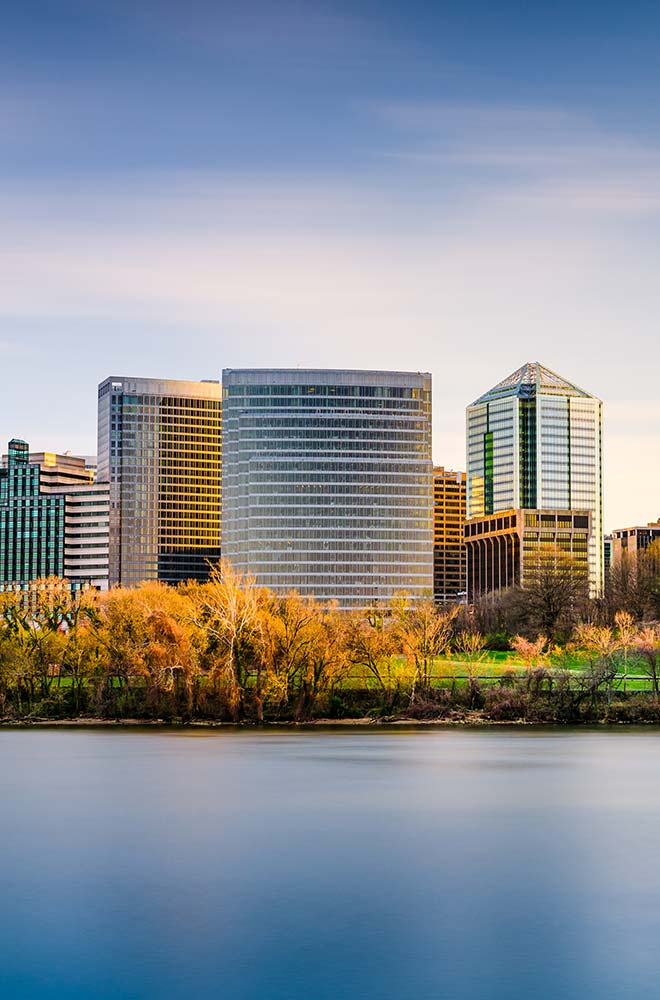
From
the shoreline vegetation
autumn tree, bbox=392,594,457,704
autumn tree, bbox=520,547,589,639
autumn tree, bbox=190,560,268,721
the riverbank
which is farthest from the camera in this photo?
autumn tree, bbox=520,547,589,639

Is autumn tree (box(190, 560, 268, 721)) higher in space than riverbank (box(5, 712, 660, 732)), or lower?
higher

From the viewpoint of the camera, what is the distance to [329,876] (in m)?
49.6

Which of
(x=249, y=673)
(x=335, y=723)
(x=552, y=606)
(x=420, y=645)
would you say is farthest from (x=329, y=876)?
(x=552, y=606)

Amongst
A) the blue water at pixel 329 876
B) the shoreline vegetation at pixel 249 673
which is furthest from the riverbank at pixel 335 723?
the blue water at pixel 329 876

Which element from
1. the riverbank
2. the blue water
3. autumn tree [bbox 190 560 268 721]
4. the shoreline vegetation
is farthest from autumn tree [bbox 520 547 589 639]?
the blue water

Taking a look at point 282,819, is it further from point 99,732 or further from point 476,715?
point 476,715

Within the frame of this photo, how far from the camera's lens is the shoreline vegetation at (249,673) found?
384 feet

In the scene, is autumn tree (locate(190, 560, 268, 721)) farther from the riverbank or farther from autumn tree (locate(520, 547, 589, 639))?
autumn tree (locate(520, 547, 589, 639))

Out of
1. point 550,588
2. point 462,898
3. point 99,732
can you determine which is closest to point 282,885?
point 462,898

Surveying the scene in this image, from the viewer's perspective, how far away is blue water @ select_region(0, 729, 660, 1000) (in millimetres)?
36250

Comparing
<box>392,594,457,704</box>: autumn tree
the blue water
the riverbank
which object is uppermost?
<box>392,594,457,704</box>: autumn tree

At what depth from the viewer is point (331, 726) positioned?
117750 mm

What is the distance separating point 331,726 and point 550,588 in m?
66.0

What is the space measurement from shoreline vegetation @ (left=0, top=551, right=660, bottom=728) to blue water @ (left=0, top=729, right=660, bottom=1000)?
2914 cm
